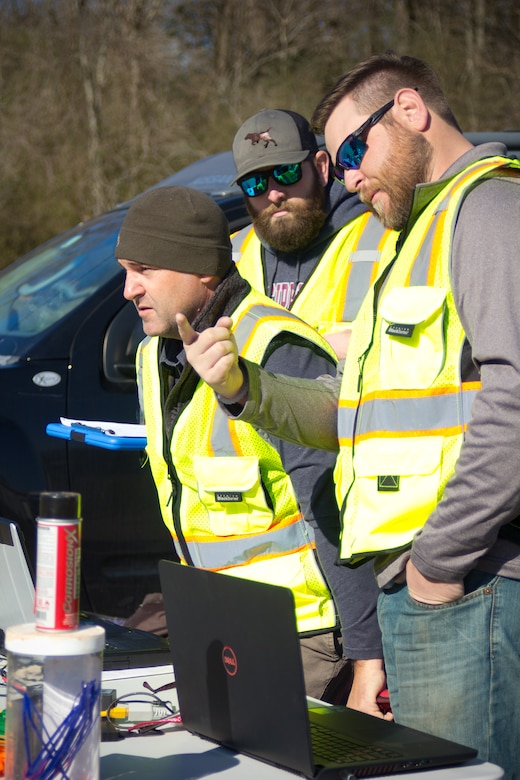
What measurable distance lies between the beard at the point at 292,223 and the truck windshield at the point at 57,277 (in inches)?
41.9

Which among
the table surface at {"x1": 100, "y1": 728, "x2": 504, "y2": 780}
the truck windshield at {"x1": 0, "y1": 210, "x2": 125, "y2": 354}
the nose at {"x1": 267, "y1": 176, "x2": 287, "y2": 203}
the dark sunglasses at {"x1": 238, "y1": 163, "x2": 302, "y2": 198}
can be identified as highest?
the dark sunglasses at {"x1": 238, "y1": 163, "x2": 302, "y2": 198}

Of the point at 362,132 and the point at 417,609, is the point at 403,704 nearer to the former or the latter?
the point at 417,609

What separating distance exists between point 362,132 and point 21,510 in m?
2.64

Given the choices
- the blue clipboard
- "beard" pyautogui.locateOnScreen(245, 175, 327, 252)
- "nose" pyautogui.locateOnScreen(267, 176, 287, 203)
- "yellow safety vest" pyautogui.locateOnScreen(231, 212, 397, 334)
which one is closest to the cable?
the blue clipboard

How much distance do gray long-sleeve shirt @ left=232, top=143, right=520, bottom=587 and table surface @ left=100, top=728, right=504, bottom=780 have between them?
38 centimetres

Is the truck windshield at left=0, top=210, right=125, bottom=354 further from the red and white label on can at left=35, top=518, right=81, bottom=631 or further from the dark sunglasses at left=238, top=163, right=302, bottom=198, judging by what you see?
the red and white label on can at left=35, top=518, right=81, bottom=631

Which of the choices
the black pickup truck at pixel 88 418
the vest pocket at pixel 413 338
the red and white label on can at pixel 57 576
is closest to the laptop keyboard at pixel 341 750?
the red and white label on can at pixel 57 576

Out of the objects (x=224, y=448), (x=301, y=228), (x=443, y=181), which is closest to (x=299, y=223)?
(x=301, y=228)

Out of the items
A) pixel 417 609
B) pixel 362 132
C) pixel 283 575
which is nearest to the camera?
pixel 417 609

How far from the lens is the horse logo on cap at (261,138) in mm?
4121

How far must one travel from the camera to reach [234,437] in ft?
9.52

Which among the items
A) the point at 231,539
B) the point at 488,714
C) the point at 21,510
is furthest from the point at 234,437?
the point at 21,510

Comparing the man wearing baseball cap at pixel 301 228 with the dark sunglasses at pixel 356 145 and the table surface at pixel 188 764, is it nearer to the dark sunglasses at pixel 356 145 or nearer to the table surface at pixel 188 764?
the dark sunglasses at pixel 356 145

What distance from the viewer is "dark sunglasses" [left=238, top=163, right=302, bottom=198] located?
413 cm
